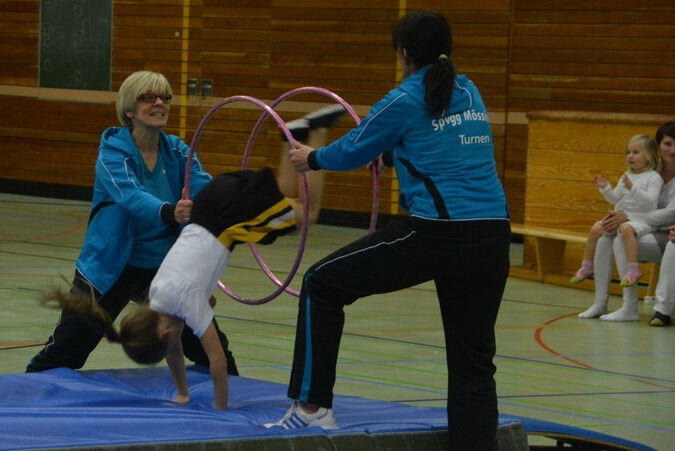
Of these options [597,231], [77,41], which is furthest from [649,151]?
→ [77,41]

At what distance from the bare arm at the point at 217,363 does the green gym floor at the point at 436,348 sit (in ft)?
5.21

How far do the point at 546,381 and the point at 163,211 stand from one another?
9.64 feet

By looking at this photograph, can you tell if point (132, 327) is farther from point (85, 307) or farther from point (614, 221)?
point (614, 221)

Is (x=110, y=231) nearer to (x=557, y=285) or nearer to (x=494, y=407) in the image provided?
(x=494, y=407)

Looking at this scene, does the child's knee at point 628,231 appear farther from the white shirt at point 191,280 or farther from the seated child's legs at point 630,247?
the white shirt at point 191,280

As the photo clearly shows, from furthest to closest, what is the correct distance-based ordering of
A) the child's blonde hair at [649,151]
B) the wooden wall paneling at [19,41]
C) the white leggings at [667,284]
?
the wooden wall paneling at [19,41], the child's blonde hair at [649,151], the white leggings at [667,284]

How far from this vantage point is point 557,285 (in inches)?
493

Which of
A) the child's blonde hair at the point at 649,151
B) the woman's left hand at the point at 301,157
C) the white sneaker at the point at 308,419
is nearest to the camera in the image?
the white sneaker at the point at 308,419

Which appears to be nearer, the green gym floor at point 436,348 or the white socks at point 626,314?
the green gym floor at point 436,348

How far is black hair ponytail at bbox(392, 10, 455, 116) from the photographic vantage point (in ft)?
16.4

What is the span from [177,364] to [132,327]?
320 millimetres

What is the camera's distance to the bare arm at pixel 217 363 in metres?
5.52

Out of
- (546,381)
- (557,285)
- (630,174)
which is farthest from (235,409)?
(557,285)

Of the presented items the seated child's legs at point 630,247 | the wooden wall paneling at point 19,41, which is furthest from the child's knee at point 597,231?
the wooden wall paneling at point 19,41
